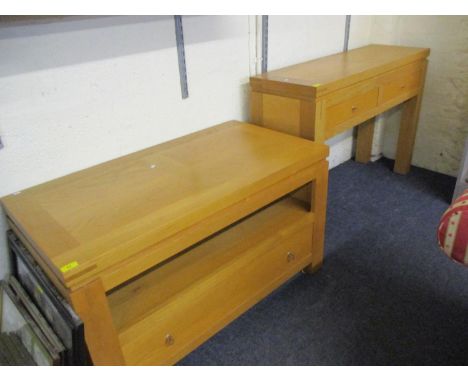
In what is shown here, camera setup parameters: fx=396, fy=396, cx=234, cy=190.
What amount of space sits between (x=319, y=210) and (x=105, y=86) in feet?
2.87

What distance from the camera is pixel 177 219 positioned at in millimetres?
997

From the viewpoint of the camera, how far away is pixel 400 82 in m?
1.97

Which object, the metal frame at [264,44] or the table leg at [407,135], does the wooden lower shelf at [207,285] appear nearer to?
the metal frame at [264,44]

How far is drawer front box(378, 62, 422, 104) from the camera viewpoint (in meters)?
1.87

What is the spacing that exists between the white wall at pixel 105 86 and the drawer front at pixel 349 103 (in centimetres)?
40

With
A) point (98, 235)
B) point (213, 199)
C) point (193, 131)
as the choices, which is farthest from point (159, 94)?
point (98, 235)

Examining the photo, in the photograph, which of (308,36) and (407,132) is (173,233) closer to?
(308,36)

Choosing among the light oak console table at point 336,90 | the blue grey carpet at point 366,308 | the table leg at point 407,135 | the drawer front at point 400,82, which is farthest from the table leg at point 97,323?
the table leg at point 407,135

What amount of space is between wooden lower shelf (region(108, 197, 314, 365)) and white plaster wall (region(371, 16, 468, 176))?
1255mm

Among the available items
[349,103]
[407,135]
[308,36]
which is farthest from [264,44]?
[407,135]

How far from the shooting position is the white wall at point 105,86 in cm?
114
